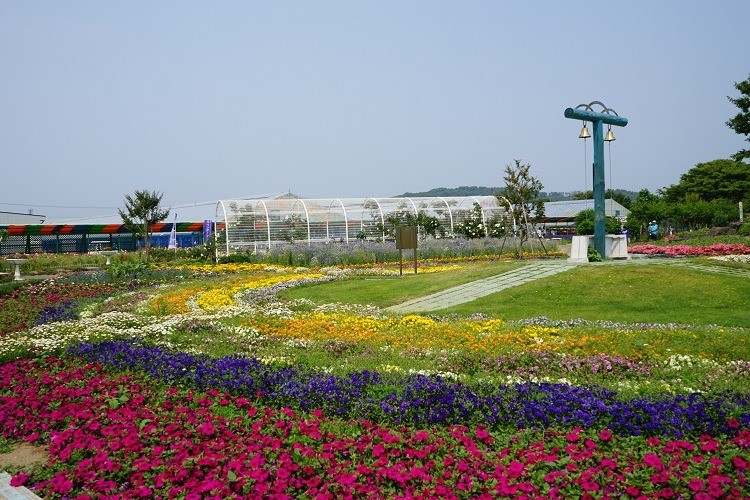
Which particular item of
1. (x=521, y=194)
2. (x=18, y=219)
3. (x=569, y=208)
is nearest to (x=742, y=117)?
(x=521, y=194)

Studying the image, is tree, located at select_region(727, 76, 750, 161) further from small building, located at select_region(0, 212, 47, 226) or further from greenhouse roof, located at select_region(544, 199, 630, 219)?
small building, located at select_region(0, 212, 47, 226)

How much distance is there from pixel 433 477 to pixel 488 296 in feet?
30.6

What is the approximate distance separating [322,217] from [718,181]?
1585 inches

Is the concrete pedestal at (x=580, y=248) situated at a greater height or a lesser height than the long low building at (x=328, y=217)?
lesser

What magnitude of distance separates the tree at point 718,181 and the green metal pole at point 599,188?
40.3 m

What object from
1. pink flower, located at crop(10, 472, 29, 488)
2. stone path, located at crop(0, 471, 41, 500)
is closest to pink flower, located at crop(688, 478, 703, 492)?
stone path, located at crop(0, 471, 41, 500)

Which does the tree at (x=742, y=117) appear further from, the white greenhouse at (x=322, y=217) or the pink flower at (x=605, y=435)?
the pink flower at (x=605, y=435)

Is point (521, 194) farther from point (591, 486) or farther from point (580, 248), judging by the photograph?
point (591, 486)

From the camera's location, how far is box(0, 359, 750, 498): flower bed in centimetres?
440

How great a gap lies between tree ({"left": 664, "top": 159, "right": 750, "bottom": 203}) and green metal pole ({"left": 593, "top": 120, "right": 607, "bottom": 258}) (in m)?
40.3

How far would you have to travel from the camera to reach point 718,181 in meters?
57.3

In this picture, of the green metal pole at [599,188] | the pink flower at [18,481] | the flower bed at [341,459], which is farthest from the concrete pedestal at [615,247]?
the pink flower at [18,481]

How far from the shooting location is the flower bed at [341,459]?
440cm

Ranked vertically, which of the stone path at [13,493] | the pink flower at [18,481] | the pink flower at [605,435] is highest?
the pink flower at [605,435]
